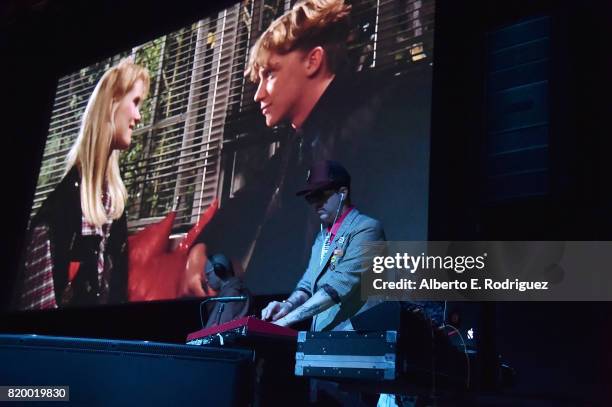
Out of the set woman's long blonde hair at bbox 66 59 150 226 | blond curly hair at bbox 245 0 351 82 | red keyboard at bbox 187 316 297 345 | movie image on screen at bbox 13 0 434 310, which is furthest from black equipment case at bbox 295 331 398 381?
woman's long blonde hair at bbox 66 59 150 226

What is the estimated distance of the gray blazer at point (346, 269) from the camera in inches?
91.8

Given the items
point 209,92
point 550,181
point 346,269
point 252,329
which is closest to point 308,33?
point 209,92

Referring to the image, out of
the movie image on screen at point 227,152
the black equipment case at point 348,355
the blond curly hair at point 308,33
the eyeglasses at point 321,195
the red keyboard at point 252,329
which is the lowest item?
the black equipment case at point 348,355

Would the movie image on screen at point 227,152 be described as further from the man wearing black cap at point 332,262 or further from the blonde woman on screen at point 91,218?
the man wearing black cap at point 332,262

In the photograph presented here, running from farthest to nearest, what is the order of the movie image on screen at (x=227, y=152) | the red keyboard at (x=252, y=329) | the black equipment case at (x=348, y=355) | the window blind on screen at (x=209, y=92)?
the window blind on screen at (x=209, y=92) < the movie image on screen at (x=227, y=152) < the red keyboard at (x=252, y=329) < the black equipment case at (x=348, y=355)

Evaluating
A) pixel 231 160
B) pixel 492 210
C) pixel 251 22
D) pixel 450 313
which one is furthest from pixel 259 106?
pixel 450 313

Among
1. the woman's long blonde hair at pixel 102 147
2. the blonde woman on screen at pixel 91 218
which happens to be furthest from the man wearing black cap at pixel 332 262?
the woman's long blonde hair at pixel 102 147

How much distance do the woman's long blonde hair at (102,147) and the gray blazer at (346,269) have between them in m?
3.27

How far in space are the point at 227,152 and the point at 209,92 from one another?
2.17 feet

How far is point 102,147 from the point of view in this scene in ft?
18.9

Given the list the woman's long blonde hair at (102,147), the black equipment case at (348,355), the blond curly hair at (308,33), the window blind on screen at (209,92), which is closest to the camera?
the black equipment case at (348,355)

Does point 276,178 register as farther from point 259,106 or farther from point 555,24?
point 555,24

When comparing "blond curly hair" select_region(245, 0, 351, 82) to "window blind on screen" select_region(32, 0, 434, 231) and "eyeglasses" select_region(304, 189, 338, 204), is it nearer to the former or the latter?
"window blind on screen" select_region(32, 0, 434, 231)

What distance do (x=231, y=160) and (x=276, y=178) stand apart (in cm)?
48
